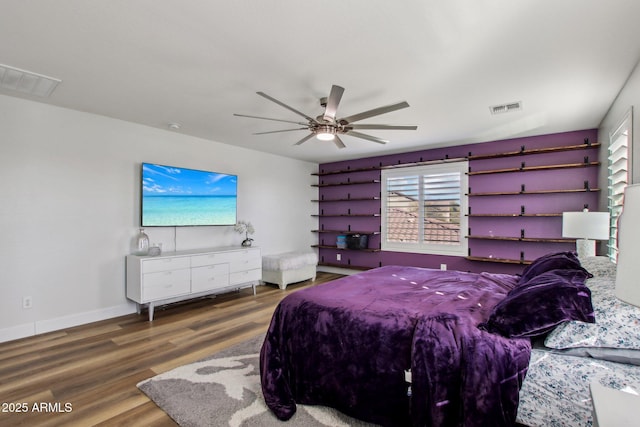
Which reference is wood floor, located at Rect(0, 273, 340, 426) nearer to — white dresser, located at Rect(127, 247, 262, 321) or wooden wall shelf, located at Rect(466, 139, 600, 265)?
white dresser, located at Rect(127, 247, 262, 321)

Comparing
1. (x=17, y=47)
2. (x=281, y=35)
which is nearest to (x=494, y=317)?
(x=281, y=35)

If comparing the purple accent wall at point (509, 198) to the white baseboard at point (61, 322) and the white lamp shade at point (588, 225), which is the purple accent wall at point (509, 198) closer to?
the white lamp shade at point (588, 225)

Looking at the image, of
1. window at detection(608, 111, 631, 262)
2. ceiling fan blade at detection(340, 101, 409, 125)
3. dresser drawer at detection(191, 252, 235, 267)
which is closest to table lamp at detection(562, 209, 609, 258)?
window at detection(608, 111, 631, 262)

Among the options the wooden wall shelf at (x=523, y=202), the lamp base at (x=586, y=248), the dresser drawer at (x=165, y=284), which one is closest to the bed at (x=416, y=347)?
the lamp base at (x=586, y=248)

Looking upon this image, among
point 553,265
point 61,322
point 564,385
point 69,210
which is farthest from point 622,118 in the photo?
point 61,322

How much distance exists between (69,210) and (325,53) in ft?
11.3

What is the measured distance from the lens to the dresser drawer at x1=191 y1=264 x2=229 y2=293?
14.1ft

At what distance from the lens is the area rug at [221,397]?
196cm

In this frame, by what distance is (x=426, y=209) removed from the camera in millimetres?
5656

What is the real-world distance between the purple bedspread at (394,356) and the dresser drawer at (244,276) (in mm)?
2626

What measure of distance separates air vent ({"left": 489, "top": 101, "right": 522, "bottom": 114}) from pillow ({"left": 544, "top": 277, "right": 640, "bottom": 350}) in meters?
2.46

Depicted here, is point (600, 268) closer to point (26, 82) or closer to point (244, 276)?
point (244, 276)

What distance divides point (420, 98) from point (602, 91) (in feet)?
5.60

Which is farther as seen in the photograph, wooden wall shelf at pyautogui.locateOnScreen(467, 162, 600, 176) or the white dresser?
wooden wall shelf at pyautogui.locateOnScreen(467, 162, 600, 176)
